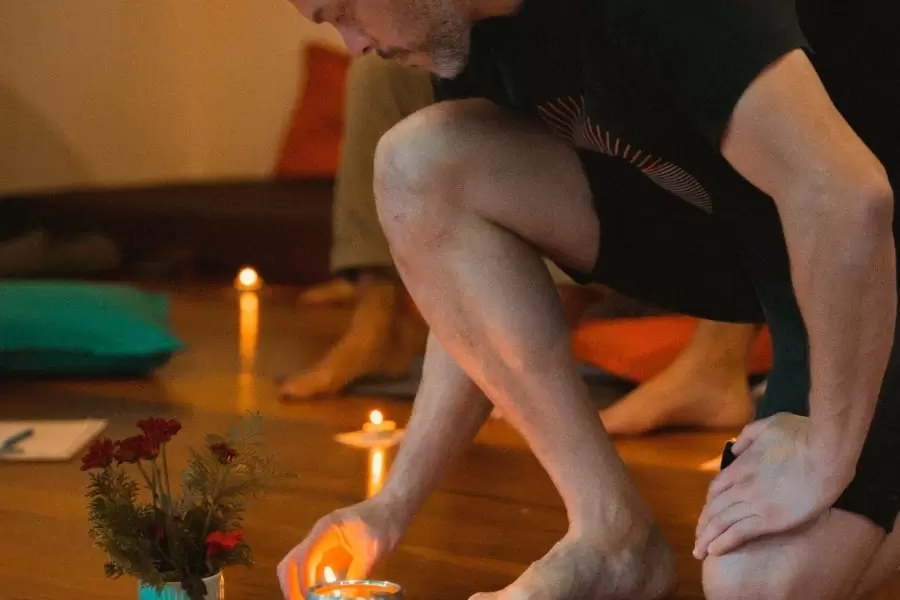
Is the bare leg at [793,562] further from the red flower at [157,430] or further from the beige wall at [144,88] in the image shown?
the beige wall at [144,88]

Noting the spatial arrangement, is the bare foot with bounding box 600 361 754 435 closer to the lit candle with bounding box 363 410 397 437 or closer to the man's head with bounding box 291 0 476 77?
the lit candle with bounding box 363 410 397 437

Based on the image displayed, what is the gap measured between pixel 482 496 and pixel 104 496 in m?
0.57

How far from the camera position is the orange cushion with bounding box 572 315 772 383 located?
193 centimetres

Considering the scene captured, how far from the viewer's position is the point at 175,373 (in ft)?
7.14

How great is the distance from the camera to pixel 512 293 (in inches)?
40.0

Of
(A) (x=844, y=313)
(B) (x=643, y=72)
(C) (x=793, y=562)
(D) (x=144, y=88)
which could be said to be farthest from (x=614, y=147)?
(D) (x=144, y=88)

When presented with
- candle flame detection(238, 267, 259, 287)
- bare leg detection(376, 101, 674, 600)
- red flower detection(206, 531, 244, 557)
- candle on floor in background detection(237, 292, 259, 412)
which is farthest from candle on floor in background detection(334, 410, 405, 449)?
candle flame detection(238, 267, 259, 287)

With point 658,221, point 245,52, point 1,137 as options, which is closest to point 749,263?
point 658,221

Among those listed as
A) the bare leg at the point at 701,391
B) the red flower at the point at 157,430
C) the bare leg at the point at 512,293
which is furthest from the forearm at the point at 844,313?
the bare leg at the point at 701,391

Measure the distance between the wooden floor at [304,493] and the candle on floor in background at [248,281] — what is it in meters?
1.03

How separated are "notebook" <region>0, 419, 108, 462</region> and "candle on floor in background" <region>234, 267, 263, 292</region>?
1574 mm

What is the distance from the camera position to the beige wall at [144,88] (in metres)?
3.38

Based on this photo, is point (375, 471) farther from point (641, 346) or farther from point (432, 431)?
point (641, 346)

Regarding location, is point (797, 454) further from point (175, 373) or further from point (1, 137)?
point (1, 137)
